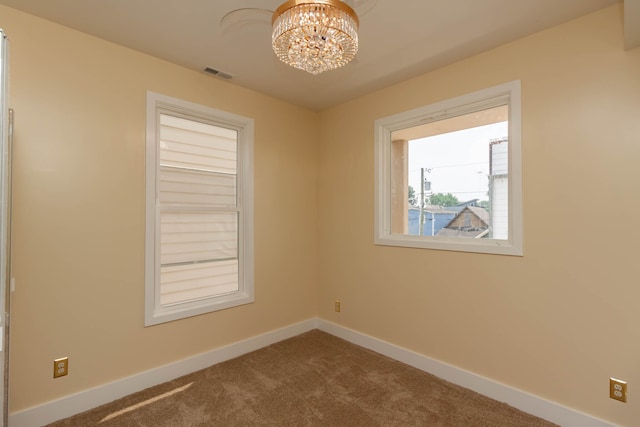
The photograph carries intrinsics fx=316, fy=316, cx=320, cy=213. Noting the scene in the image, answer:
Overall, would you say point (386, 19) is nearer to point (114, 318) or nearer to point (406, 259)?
point (406, 259)

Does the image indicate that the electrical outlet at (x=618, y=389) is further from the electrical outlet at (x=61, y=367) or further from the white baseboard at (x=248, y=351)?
the electrical outlet at (x=61, y=367)

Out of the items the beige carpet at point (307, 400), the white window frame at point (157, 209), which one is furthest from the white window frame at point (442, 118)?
the white window frame at point (157, 209)

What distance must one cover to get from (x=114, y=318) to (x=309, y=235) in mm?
2025

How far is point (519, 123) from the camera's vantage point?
2215 mm

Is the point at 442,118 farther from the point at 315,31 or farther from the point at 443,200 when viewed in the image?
the point at 315,31

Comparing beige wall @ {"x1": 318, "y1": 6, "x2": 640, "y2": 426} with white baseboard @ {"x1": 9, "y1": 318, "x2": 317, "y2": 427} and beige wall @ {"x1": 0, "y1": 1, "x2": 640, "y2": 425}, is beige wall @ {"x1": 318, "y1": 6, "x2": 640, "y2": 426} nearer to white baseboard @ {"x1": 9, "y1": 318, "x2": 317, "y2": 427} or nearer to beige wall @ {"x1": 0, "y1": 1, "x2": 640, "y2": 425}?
beige wall @ {"x1": 0, "y1": 1, "x2": 640, "y2": 425}

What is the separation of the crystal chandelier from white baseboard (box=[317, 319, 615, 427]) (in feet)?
8.02

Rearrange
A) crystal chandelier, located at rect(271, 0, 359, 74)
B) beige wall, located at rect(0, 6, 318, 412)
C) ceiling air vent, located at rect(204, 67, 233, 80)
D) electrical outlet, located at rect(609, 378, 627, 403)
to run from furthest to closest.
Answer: ceiling air vent, located at rect(204, 67, 233, 80), beige wall, located at rect(0, 6, 318, 412), electrical outlet, located at rect(609, 378, 627, 403), crystal chandelier, located at rect(271, 0, 359, 74)

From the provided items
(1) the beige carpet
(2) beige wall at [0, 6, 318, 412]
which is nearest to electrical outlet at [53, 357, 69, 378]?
(2) beige wall at [0, 6, 318, 412]

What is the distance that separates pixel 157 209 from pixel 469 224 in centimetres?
254

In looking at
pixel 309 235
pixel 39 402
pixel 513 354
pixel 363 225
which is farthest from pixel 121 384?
pixel 513 354

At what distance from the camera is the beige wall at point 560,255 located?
184 cm

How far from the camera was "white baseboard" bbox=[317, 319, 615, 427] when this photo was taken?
1979mm

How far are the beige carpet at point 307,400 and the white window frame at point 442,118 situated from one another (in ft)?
3.58
